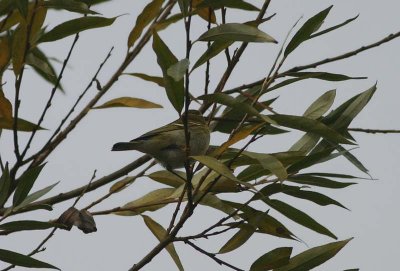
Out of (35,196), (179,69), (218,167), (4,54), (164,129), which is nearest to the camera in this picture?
(179,69)

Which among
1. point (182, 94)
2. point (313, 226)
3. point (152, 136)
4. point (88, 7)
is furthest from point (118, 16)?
point (313, 226)

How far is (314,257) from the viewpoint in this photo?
2.59 m

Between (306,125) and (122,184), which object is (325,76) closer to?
(306,125)

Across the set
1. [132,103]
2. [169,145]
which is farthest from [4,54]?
[169,145]

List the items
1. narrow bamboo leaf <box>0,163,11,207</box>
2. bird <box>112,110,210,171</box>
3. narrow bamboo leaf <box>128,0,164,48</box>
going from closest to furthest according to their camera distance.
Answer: narrow bamboo leaf <box>0,163,11,207</box>
narrow bamboo leaf <box>128,0,164,48</box>
bird <box>112,110,210,171</box>

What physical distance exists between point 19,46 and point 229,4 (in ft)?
2.37

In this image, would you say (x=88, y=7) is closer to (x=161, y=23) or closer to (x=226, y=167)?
(x=161, y=23)

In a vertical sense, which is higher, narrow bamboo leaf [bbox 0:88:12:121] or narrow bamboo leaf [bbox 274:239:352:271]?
narrow bamboo leaf [bbox 0:88:12:121]

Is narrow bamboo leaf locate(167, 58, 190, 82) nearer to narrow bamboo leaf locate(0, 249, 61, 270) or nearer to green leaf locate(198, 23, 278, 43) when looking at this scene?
green leaf locate(198, 23, 278, 43)

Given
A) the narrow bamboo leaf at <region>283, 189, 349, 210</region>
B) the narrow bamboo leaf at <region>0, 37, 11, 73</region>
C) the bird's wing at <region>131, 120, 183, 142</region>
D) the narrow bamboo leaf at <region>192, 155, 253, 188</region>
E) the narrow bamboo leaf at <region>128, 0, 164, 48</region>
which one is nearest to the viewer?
the narrow bamboo leaf at <region>192, 155, 253, 188</region>

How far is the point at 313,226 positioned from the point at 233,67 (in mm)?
622

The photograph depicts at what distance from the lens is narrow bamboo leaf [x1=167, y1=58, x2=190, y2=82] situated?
6.61ft

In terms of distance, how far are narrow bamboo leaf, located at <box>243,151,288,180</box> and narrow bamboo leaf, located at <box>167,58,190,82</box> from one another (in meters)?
0.41

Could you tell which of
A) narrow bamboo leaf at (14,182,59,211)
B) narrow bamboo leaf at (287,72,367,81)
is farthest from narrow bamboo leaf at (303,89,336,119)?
narrow bamboo leaf at (14,182,59,211)
